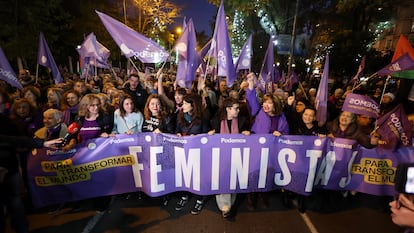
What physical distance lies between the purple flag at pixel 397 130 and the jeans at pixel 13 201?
493cm

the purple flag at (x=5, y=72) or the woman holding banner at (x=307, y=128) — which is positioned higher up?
the purple flag at (x=5, y=72)

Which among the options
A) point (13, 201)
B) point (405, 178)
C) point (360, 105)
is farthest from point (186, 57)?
point (405, 178)

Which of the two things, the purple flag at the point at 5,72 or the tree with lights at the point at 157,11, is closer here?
the purple flag at the point at 5,72

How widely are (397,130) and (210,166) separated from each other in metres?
2.99

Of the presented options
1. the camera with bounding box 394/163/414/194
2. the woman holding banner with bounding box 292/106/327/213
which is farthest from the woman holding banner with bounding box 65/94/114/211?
the camera with bounding box 394/163/414/194

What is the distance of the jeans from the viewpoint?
302 cm

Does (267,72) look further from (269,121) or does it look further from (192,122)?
(192,122)

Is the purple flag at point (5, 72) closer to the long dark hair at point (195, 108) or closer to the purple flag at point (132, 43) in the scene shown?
the purple flag at point (132, 43)

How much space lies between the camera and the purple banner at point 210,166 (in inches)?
155

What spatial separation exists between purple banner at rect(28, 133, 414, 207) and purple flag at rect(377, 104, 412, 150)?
0.19 metres

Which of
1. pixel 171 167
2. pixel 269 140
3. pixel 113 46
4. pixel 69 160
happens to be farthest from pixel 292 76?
pixel 113 46

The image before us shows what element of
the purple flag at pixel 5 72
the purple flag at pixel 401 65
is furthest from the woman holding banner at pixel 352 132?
the purple flag at pixel 5 72

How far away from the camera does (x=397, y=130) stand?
→ 4.34 metres

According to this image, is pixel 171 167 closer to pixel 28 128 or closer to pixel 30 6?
pixel 28 128
